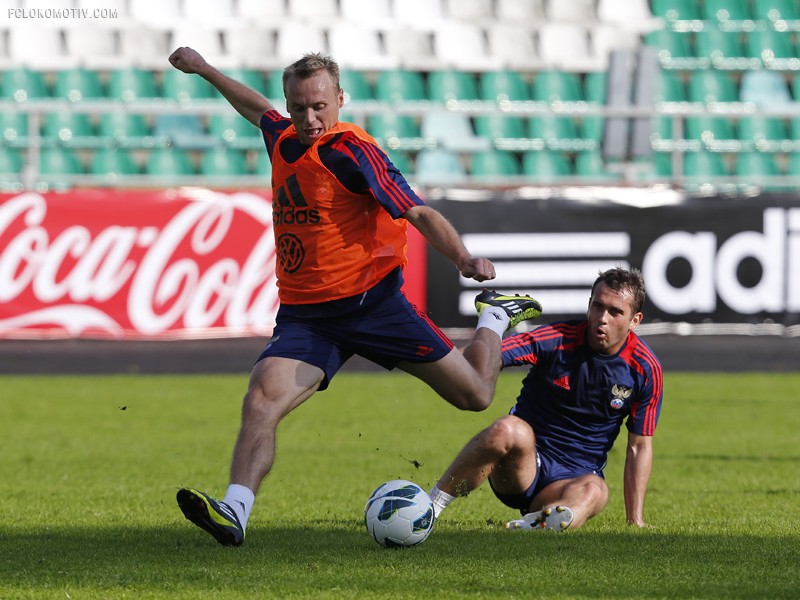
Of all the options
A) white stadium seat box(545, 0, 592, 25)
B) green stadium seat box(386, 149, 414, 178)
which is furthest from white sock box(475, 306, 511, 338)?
white stadium seat box(545, 0, 592, 25)

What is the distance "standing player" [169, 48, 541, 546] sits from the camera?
205 inches

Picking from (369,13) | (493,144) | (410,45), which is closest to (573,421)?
(493,144)

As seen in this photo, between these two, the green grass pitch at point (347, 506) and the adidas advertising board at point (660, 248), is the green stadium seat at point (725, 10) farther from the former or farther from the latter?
the green grass pitch at point (347, 506)

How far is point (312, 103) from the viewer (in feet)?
17.3

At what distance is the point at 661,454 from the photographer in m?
9.02

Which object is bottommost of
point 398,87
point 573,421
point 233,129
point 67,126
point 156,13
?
point 573,421

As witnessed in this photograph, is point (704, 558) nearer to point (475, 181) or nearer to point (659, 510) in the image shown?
point (659, 510)

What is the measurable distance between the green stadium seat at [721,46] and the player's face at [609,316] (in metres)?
14.1

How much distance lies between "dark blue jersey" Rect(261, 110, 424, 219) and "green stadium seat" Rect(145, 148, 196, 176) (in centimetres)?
1122

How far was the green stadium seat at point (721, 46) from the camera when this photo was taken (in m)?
19.2

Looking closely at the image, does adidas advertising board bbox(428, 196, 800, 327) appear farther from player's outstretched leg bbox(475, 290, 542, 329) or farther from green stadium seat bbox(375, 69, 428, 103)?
player's outstretched leg bbox(475, 290, 542, 329)

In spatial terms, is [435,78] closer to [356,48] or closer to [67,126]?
[356,48]

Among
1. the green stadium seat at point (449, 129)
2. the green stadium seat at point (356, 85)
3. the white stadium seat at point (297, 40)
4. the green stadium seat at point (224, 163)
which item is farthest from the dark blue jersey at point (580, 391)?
the white stadium seat at point (297, 40)

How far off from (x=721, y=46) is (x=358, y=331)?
15.2 m
